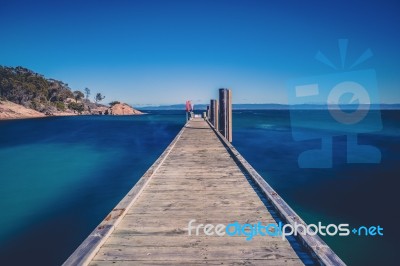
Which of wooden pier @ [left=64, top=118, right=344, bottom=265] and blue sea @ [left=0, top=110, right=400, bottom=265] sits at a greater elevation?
wooden pier @ [left=64, top=118, right=344, bottom=265]

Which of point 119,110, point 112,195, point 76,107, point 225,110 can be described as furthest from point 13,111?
point 225,110

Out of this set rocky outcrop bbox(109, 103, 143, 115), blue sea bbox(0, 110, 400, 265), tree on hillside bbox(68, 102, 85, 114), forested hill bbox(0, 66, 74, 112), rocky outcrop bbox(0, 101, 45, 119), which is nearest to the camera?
blue sea bbox(0, 110, 400, 265)

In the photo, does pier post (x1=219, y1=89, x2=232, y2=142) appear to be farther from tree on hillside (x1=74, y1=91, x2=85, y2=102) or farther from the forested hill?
tree on hillside (x1=74, y1=91, x2=85, y2=102)

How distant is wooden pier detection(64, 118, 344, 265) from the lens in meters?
2.95

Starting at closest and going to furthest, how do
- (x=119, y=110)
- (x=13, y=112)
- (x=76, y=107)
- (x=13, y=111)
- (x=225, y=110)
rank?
(x=225, y=110), (x=13, y=112), (x=13, y=111), (x=76, y=107), (x=119, y=110)

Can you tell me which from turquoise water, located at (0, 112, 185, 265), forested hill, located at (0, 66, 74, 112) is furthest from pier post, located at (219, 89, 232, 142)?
forested hill, located at (0, 66, 74, 112)

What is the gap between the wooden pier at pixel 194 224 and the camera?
2953 mm

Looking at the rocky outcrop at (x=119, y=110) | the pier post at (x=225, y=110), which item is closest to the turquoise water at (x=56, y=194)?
the pier post at (x=225, y=110)

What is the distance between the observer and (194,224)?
3.79 meters

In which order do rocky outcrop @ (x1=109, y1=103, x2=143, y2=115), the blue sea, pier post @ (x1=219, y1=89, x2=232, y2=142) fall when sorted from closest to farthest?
1. the blue sea
2. pier post @ (x1=219, y1=89, x2=232, y2=142)
3. rocky outcrop @ (x1=109, y1=103, x2=143, y2=115)

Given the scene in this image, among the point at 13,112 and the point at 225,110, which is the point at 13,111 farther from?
the point at 225,110

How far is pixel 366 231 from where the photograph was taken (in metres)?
7.57

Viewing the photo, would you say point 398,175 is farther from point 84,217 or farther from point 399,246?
point 84,217

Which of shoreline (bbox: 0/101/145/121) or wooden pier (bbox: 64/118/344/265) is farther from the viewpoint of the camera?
shoreline (bbox: 0/101/145/121)
